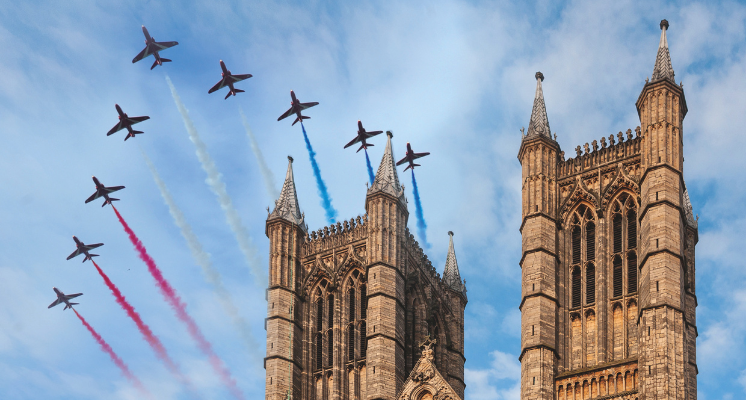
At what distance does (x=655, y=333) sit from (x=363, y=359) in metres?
18.9

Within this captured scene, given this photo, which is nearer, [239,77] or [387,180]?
[387,180]

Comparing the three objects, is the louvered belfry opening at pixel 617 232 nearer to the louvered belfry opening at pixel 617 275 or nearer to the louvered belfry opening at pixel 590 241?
the louvered belfry opening at pixel 617 275

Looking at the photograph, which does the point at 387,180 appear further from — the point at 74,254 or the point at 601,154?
the point at 74,254

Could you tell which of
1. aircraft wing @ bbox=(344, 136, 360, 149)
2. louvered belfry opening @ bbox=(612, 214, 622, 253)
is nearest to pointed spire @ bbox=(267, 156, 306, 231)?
aircraft wing @ bbox=(344, 136, 360, 149)

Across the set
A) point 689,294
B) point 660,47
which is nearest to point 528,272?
point 689,294

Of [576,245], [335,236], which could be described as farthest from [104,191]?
[576,245]

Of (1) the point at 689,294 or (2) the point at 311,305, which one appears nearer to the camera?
(1) the point at 689,294

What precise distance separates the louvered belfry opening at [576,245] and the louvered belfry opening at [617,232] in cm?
185

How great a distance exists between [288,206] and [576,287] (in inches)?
828

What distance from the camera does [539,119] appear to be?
76.9 m

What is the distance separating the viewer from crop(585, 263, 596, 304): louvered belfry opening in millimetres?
70938

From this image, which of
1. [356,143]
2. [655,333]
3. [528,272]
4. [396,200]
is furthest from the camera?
[356,143]

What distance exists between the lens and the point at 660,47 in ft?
252

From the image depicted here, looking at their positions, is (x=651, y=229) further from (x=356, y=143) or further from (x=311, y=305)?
(x=356, y=143)
